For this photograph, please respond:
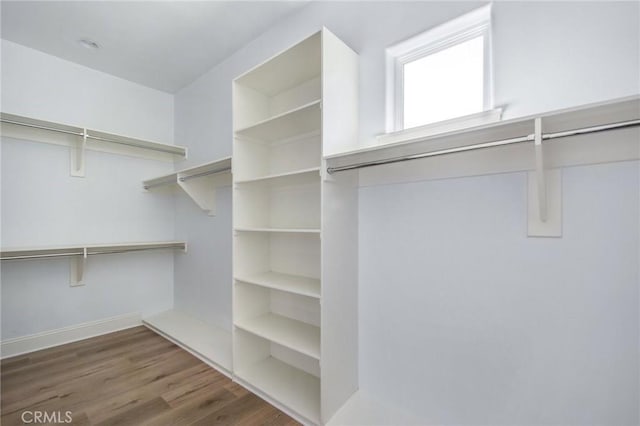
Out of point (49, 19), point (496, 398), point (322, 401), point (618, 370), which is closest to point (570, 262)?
point (618, 370)

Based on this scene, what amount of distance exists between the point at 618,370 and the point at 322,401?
1.21m

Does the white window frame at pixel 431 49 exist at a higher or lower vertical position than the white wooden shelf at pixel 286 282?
higher

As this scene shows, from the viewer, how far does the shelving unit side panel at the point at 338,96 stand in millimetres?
1530

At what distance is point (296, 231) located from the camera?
1616 millimetres

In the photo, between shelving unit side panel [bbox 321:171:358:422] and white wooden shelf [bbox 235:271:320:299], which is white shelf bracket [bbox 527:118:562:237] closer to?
shelving unit side panel [bbox 321:171:358:422]

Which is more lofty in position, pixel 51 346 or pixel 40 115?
pixel 40 115

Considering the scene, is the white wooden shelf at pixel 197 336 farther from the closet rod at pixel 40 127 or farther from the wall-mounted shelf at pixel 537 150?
the closet rod at pixel 40 127

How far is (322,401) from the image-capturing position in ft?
4.87

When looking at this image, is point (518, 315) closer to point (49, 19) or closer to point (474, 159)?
point (474, 159)

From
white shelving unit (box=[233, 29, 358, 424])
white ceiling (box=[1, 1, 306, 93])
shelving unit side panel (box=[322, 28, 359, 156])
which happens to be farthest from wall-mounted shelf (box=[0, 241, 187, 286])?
shelving unit side panel (box=[322, 28, 359, 156])

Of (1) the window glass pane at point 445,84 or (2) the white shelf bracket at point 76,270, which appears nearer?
(1) the window glass pane at point 445,84

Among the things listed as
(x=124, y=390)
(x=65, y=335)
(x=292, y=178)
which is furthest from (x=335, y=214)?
(x=65, y=335)

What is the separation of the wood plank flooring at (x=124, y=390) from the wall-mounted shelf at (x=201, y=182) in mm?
1281

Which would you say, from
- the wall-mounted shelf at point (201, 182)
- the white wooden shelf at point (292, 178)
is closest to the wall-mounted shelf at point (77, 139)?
the wall-mounted shelf at point (201, 182)
